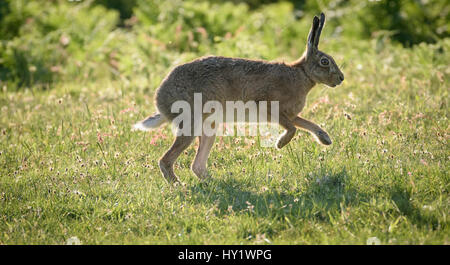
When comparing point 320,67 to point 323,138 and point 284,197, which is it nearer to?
point 323,138

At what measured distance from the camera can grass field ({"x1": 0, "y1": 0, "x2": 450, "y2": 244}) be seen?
15.1 feet

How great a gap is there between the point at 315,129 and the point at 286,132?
36cm

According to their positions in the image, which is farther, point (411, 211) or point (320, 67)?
point (320, 67)

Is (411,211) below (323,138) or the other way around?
below

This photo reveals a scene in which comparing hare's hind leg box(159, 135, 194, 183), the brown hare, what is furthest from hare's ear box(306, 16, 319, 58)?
hare's hind leg box(159, 135, 194, 183)

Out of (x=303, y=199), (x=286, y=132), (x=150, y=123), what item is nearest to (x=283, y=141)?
(x=286, y=132)

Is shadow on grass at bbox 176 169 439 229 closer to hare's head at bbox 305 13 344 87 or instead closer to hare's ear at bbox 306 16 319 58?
hare's head at bbox 305 13 344 87

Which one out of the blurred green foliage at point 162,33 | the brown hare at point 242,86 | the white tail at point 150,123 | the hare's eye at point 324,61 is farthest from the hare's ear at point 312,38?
the blurred green foliage at point 162,33

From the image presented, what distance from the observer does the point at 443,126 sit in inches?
255

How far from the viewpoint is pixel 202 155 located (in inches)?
244

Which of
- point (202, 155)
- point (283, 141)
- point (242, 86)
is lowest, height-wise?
point (202, 155)

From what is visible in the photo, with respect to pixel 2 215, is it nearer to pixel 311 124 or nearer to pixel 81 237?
pixel 81 237

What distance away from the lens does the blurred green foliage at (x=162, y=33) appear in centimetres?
1060

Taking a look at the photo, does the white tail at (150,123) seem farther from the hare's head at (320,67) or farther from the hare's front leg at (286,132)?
the hare's head at (320,67)
